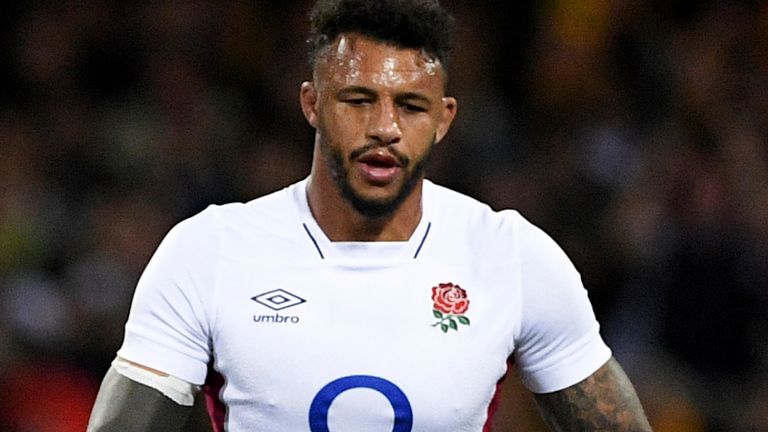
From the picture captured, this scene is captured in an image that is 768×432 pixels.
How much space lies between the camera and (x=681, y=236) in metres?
6.50

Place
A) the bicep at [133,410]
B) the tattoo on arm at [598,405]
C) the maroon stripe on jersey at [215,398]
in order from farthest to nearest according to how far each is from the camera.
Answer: the tattoo on arm at [598,405]
the maroon stripe on jersey at [215,398]
the bicep at [133,410]

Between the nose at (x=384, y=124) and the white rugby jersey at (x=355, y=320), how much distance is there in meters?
0.29

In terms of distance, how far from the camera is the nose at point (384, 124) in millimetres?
3396

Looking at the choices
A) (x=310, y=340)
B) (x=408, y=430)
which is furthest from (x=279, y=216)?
(x=408, y=430)

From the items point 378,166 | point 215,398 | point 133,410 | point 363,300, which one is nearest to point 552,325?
point 363,300

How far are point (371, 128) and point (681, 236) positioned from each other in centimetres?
331

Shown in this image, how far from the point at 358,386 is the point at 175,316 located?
0.40 meters

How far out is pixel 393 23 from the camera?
11.4 feet

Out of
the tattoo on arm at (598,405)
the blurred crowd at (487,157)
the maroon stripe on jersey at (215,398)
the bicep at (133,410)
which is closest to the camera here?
the bicep at (133,410)

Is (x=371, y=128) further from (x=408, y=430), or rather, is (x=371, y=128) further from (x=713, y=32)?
(x=713, y=32)

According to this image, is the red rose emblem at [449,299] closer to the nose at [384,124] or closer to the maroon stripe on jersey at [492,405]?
the maroon stripe on jersey at [492,405]

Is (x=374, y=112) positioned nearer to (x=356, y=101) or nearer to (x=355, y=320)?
(x=356, y=101)

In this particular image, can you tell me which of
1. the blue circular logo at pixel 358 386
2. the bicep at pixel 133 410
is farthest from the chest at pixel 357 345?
the bicep at pixel 133 410

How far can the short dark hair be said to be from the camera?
3.47 m
